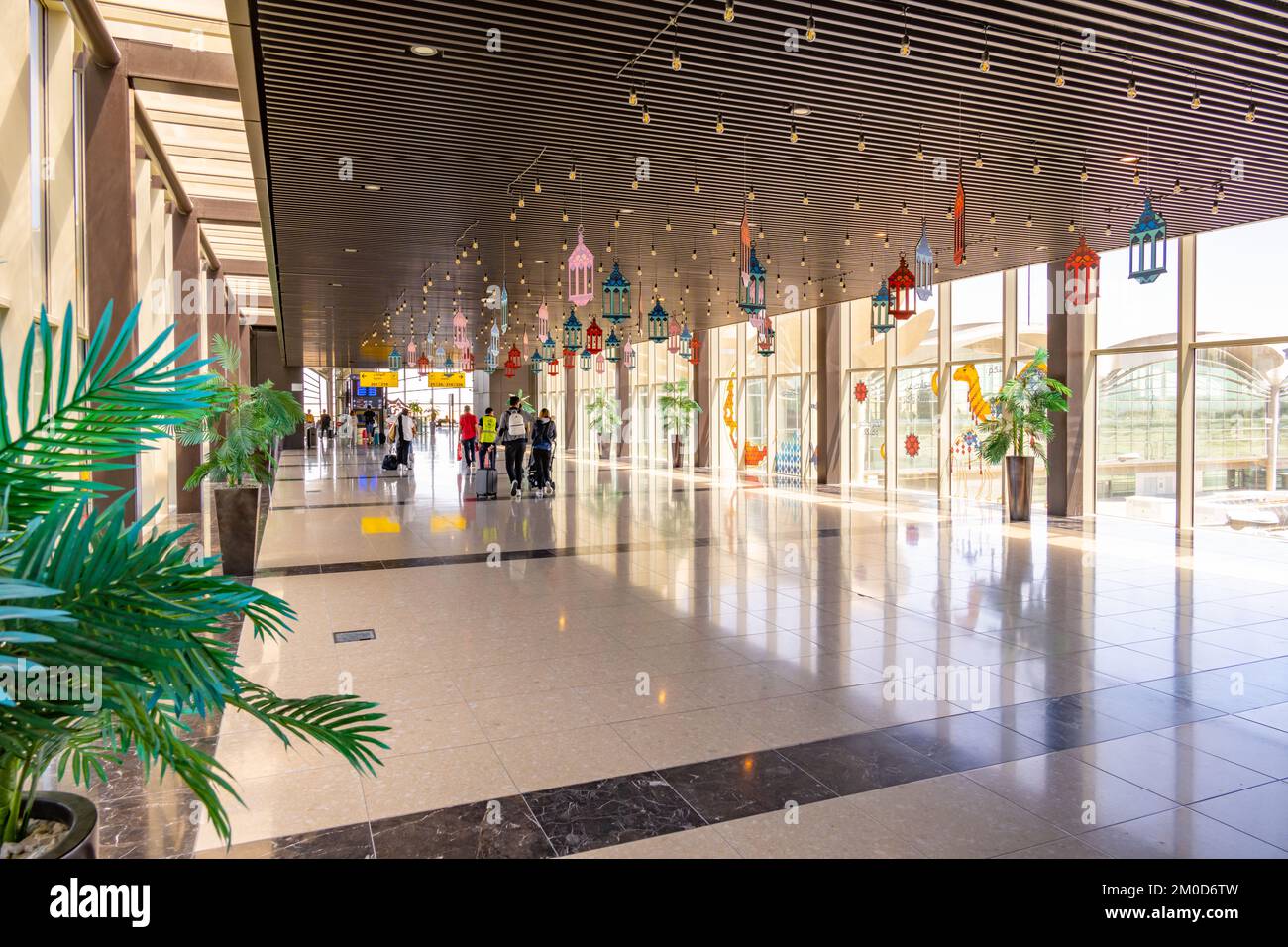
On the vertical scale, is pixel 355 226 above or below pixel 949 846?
above

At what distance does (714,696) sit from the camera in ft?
15.4

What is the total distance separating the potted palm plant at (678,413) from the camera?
24.6m

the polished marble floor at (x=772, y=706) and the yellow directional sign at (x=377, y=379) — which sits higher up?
the yellow directional sign at (x=377, y=379)

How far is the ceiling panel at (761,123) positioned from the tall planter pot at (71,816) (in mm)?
5147

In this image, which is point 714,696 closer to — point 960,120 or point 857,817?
point 857,817

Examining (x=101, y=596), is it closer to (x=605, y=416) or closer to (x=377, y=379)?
(x=605, y=416)

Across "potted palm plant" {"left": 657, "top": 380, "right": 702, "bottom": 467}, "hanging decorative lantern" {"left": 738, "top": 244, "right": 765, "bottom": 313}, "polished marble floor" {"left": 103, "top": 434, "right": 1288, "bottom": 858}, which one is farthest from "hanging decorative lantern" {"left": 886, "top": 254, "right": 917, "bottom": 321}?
"potted palm plant" {"left": 657, "top": 380, "right": 702, "bottom": 467}

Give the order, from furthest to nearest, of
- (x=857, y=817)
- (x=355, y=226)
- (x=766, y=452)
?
(x=766, y=452)
(x=355, y=226)
(x=857, y=817)

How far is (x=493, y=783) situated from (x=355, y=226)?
30.4ft

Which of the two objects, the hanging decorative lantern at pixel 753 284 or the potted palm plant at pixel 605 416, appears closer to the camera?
the hanging decorative lantern at pixel 753 284

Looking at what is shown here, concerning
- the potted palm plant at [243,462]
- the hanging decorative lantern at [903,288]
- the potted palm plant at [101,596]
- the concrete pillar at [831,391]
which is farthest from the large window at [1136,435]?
the potted palm plant at [101,596]

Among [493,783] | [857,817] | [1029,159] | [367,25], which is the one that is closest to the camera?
[857,817]

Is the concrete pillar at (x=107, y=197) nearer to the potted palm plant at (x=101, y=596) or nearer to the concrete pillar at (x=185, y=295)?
the concrete pillar at (x=185, y=295)
